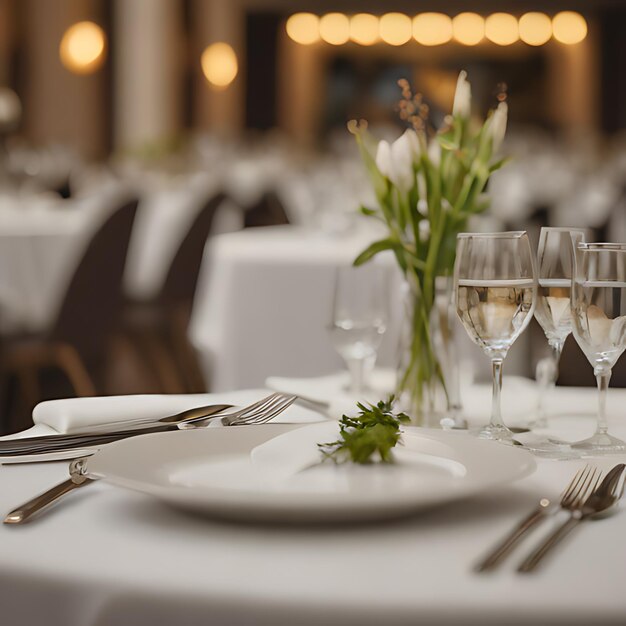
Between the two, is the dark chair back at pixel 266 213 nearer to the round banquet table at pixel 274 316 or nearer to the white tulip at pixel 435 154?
the round banquet table at pixel 274 316

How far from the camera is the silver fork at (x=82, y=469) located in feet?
2.77

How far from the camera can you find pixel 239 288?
3.40 m

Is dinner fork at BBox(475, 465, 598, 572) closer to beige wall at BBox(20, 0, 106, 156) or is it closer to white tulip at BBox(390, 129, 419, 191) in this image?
white tulip at BBox(390, 129, 419, 191)

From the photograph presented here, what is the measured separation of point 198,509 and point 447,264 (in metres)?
0.69

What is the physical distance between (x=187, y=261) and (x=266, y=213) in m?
1.89

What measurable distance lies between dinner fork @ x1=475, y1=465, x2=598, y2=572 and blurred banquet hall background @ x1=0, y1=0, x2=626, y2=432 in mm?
722

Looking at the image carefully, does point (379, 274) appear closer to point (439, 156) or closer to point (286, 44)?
point (439, 156)

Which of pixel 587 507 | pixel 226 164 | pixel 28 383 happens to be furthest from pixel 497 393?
pixel 226 164

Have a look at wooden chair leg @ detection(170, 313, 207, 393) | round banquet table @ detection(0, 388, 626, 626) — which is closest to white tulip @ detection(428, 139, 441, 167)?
round banquet table @ detection(0, 388, 626, 626)

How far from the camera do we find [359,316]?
1.54 metres

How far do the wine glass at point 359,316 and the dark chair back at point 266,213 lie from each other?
4934 millimetres

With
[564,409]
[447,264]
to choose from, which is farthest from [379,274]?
[564,409]

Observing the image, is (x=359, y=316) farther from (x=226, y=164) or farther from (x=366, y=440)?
(x=226, y=164)

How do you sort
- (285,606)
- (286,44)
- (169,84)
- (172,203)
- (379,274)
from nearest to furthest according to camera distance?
(285,606)
(379,274)
(172,203)
(169,84)
(286,44)
